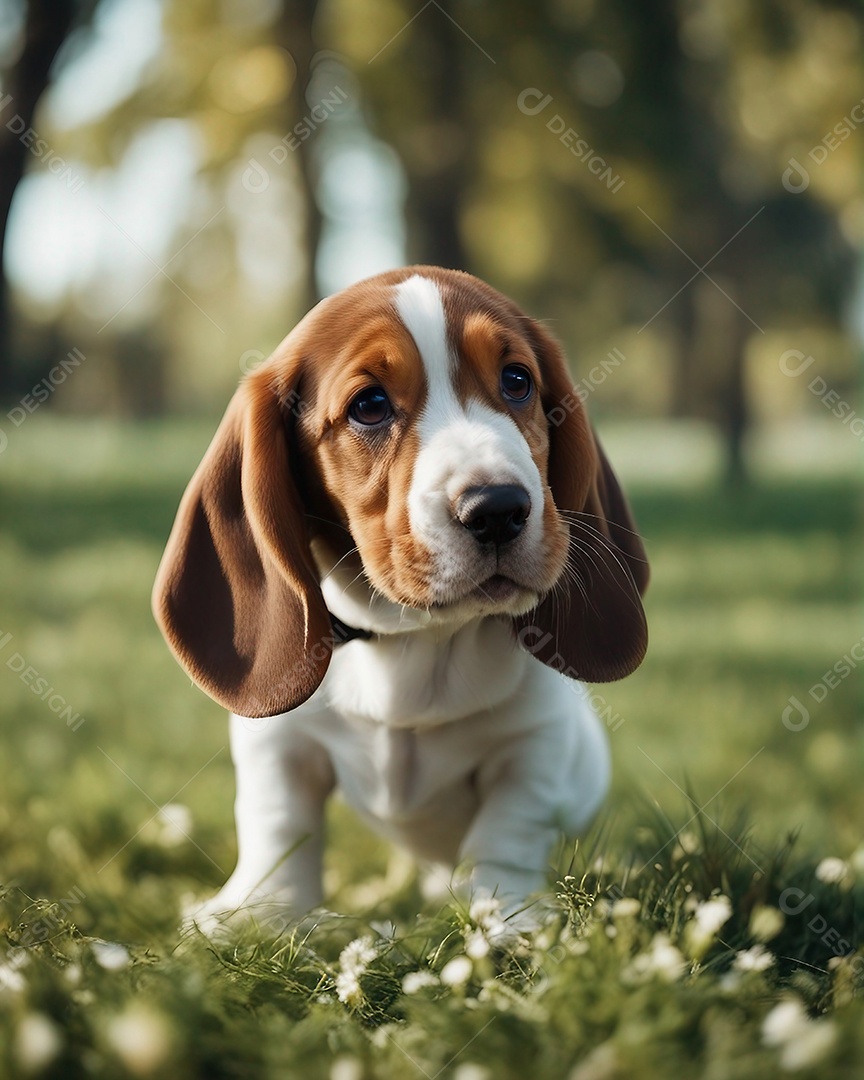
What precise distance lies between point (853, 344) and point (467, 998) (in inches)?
787

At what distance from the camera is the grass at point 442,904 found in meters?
2.11

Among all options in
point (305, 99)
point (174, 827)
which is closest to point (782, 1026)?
point (174, 827)

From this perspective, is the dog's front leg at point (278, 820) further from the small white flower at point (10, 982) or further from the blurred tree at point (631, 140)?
the blurred tree at point (631, 140)

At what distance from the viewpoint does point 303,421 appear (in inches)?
125

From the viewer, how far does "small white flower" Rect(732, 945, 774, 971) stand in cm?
241

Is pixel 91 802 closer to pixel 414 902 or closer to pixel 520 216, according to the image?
pixel 414 902

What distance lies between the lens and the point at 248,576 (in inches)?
124

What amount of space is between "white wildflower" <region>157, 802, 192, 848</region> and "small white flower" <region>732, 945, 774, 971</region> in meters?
2.29

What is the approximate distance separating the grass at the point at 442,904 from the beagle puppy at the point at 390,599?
296 mm

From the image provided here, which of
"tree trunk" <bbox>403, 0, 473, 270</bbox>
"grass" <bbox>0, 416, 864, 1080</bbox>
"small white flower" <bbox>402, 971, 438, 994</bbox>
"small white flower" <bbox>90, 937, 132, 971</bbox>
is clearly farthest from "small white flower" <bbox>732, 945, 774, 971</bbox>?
"tree trunk" <bbox>403, 0, 473, 270</bbox>

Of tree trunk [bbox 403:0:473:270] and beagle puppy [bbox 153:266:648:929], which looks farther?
tree trunk [bbox 403:0:473:270]

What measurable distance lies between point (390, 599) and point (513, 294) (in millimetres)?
18963

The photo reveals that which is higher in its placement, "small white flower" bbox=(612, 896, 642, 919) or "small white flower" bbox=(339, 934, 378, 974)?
"small white flower" bbox=(339, 934, 378, 974)

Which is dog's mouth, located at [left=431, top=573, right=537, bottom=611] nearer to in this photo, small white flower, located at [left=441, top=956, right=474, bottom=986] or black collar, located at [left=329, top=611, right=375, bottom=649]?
black collar, located at [left=329, top=611, right=375, bottom=649]
